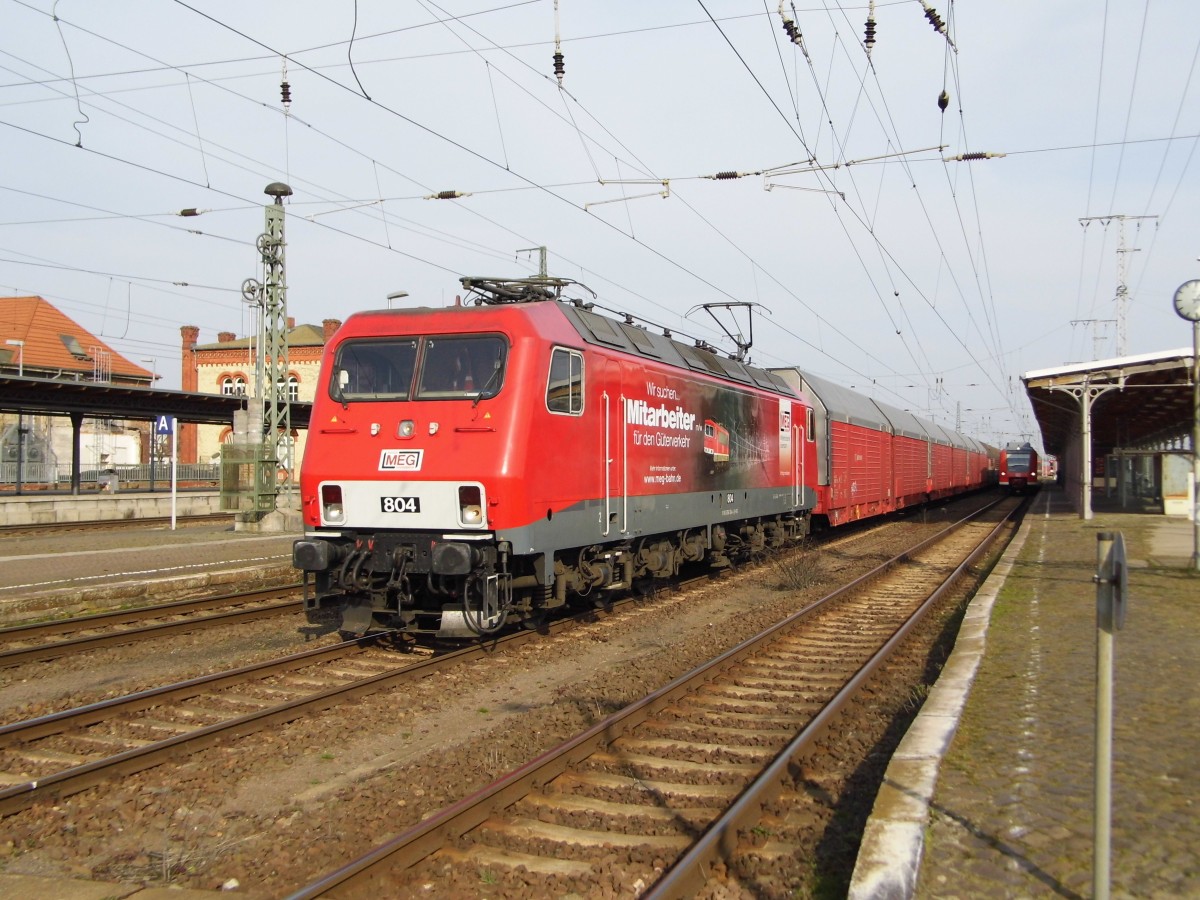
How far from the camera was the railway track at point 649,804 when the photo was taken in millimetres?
4535

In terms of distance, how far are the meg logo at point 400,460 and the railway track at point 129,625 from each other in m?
3.78

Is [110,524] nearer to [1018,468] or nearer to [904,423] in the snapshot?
[904,423]

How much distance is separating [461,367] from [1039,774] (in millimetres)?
6185

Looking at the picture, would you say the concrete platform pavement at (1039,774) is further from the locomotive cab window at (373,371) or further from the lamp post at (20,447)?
the lamp post at (20,447)

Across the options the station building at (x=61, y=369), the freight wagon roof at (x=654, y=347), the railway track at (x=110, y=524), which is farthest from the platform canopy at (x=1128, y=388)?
the station building at (x=61, y=369)

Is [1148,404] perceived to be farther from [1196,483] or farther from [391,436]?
[391,436]

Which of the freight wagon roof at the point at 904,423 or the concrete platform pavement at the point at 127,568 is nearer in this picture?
the concrete platform pavement at the point at 127,568

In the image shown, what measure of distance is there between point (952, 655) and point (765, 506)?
844 cm

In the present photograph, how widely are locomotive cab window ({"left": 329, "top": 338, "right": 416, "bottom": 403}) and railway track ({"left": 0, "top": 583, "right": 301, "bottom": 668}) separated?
363 centimetres

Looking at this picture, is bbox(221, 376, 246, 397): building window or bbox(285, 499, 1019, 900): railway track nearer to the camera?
bbox(285, 499, 1019, 900): railway track

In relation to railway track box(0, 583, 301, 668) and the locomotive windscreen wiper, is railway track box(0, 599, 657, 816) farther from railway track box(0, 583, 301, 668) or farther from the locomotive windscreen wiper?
the locomotive windscreen wiper

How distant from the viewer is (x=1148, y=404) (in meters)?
29.9

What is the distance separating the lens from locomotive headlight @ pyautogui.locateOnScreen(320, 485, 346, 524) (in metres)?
9.41

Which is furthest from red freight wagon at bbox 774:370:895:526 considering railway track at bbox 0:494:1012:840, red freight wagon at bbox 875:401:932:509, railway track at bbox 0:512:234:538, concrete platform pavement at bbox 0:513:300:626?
railway track at bbox 0:512:234:538
